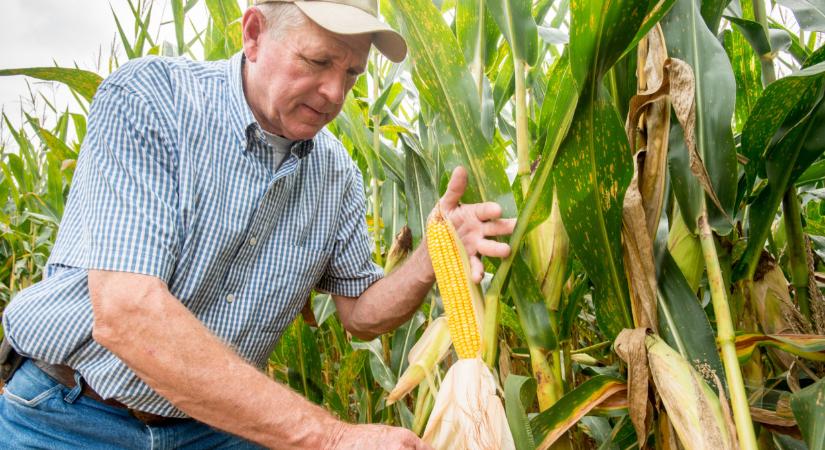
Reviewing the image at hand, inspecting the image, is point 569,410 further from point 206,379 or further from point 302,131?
point 302,131

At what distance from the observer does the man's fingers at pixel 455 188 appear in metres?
1.28

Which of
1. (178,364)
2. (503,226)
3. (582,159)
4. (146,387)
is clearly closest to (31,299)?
A: (146,387)

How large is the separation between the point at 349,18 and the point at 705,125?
81 centimetres

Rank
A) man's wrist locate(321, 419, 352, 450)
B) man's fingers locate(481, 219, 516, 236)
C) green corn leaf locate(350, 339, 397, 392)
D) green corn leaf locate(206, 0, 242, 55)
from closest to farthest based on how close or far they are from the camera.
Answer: man's wrist locate(321, 419, 352, 450) < man's fingers locate(481, 219, 516, 236) < green corn leaf locate(350, 339, 397, 392) < green corn leaf locate(206, 0, 242, 55)

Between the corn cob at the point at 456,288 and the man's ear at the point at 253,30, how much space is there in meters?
0.73

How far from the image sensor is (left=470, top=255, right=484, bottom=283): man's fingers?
1.25m

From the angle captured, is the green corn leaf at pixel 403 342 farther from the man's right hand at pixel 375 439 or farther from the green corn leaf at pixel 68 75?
the green corn leaf at pixel 68 75

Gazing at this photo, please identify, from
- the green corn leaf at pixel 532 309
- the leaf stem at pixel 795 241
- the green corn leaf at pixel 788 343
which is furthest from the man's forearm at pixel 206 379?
the leaf stem at pixel 795 241

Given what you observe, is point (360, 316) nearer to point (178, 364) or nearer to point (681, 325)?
point (178, 364)

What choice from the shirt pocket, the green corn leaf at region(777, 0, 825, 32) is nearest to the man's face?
→ the shirt pocket

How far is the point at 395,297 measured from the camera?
1.75 meters

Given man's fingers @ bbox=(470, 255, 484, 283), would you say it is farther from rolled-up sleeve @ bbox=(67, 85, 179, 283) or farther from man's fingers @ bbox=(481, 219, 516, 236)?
rolled-up sleeve @ bbox=(67, 85, 179, 283)

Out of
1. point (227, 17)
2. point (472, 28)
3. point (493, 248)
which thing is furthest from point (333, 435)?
point (227, 17)

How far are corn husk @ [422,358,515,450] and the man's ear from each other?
1000 millimetres
